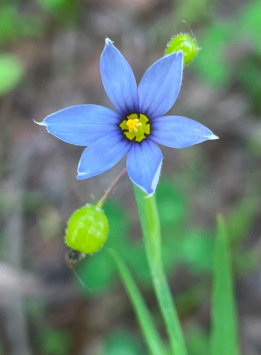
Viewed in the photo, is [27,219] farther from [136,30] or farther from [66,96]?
[136,30]

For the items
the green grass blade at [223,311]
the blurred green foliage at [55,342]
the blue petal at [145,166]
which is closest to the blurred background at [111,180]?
the blurred green foliage at [55,342]

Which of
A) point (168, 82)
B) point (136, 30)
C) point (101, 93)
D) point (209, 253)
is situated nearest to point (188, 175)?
point (209, 253)

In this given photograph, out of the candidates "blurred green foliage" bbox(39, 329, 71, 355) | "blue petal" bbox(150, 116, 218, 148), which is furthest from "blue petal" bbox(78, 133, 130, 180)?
"blurred green foliage" bbox(39, 329, 71, 355)

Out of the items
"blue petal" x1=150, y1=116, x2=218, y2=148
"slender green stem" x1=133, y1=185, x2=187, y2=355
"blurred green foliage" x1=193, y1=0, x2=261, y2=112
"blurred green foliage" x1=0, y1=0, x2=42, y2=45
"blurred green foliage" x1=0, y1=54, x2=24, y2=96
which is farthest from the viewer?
"blurred green foliage" x1=0, y1=0, x2=42, y2=45

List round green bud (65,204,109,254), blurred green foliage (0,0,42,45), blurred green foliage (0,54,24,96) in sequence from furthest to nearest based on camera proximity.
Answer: blurred green foliage (0,0,42,45)
blurred green foliage (0,54,24,96)
round green bud (65,204,109,254)

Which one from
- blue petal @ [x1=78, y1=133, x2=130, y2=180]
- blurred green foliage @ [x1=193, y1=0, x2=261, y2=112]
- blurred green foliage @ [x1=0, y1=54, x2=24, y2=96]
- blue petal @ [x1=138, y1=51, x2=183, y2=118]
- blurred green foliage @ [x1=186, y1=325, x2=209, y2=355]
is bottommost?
blurred green foliage @ [x1=186, y1=325, x2=209, y2=355]

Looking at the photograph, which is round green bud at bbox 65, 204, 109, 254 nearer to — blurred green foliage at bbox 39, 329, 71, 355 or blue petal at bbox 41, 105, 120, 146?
blue petal at bbox 41, 105, 120, 146

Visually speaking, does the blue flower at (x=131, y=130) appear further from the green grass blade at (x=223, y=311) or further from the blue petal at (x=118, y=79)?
the green grass blade at (x=223, y=311)

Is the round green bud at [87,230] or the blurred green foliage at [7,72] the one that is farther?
the blurred green foliage at [7,72]
